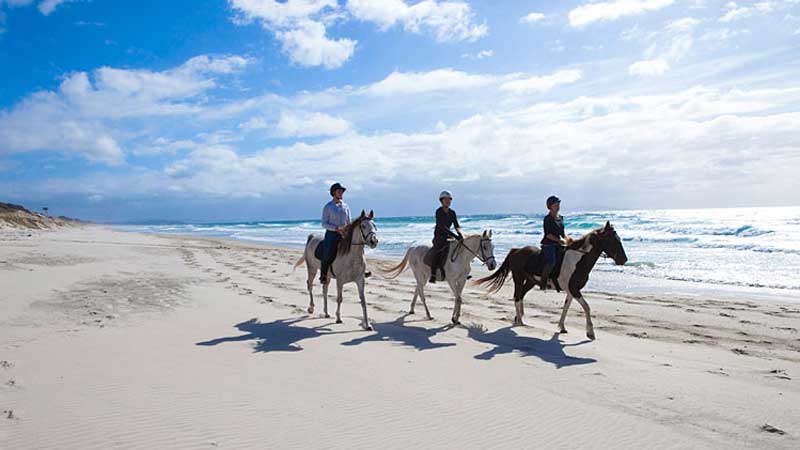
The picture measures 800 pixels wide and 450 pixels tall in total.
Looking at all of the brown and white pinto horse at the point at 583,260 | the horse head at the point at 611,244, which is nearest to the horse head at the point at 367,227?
the brown and white pinto horse at the point at 583,260

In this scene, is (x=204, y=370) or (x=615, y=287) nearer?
(x=204, y=370)

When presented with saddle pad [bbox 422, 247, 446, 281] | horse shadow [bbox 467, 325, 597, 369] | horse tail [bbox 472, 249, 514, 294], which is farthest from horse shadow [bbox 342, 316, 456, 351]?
horse tail [bbox 472, 249, 514, 294]


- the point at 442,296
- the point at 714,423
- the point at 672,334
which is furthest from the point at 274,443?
the point at 442,296

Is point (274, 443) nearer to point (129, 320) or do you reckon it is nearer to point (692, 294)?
point (129, 320)

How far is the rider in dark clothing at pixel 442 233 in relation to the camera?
9789mm

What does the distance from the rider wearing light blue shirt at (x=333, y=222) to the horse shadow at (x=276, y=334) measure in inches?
49.3

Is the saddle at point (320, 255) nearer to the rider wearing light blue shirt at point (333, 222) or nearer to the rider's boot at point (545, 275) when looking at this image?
the rider wearing light blue shirt at point (333, 222)

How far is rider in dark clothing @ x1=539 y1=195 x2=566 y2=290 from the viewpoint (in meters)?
9.01

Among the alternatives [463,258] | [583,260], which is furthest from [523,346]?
[463,258]

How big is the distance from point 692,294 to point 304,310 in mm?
10597

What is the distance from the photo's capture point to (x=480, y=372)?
6.03 meters

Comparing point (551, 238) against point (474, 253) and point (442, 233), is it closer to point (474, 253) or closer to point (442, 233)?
point (474, 253)

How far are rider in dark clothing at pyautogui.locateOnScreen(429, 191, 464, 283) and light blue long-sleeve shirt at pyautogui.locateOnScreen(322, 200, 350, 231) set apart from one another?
1.94 metres

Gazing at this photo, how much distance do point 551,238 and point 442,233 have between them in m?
2.19
